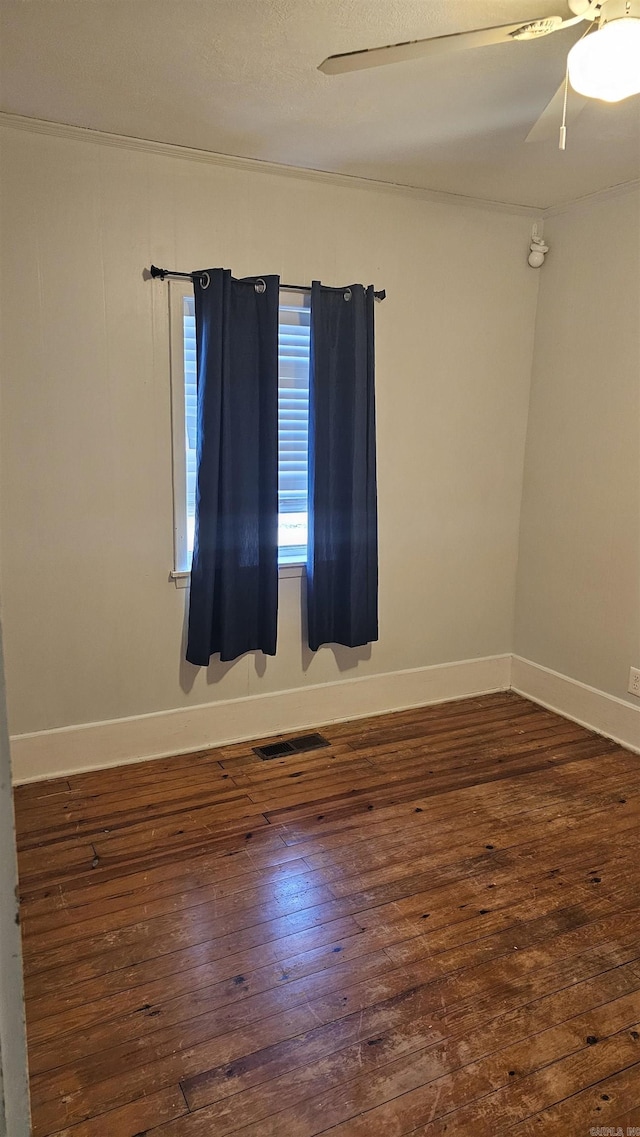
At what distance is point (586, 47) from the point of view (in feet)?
5.32

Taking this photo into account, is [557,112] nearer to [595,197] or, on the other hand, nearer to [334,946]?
[595,197]

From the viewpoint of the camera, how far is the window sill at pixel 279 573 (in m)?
3.29

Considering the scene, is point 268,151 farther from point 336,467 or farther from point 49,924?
point 49,924

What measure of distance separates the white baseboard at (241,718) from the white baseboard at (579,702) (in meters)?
0.15

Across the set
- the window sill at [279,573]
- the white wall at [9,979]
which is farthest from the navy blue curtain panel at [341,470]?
the white wall at [9,979]

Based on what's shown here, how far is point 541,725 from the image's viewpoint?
3818 millimetres

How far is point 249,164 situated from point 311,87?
2.58 ft

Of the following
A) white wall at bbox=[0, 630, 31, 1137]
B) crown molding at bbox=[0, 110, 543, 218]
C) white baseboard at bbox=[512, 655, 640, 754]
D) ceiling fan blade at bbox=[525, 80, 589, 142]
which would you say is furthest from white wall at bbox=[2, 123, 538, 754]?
white wall at bbox=[0, 630, 31, 1137]

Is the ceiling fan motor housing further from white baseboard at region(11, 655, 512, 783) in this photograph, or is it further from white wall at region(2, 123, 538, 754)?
white baseboard at region(11, 655, 512, 783)

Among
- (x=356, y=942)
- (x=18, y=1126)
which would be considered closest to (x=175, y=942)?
(x=356, y=942)

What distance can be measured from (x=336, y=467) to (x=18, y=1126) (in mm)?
2978

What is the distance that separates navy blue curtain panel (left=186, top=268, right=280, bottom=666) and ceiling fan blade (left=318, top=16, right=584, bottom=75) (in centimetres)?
140

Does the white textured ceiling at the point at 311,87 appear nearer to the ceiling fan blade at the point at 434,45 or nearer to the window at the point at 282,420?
the ceiling fan blade at the point at 434,45

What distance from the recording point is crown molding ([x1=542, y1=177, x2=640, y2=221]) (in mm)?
3293
